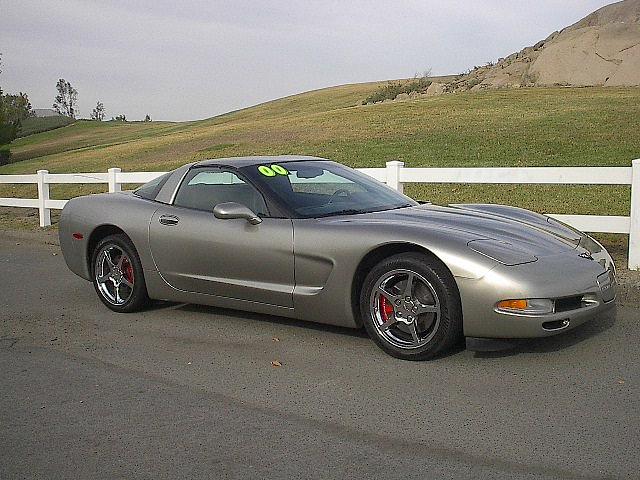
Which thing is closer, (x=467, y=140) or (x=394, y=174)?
(x=394, y=174)

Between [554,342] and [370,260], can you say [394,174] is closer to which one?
[370,260]

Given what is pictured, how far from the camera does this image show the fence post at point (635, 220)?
7.57 m

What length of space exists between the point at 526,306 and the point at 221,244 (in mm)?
2348

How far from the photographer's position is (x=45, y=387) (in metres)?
4.66

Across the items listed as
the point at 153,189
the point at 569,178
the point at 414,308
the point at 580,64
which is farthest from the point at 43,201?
the point at 580,64

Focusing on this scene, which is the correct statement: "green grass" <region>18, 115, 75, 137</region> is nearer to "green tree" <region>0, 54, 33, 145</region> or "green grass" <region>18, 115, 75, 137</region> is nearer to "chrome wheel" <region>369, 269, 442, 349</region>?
"green tree" <region>0, 54, 33, 145</region>

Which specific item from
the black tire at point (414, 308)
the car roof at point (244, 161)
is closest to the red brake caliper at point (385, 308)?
the black tire at point (414, 308)

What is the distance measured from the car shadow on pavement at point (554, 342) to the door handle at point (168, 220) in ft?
8.59

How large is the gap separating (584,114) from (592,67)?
15537 mm

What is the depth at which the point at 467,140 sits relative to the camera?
26.3m

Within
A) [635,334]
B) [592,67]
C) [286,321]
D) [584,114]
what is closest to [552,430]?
[635,334]

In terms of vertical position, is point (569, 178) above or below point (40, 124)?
below

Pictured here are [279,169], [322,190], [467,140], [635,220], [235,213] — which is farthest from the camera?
[467,140]

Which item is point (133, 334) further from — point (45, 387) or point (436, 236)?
point (436, 236)
